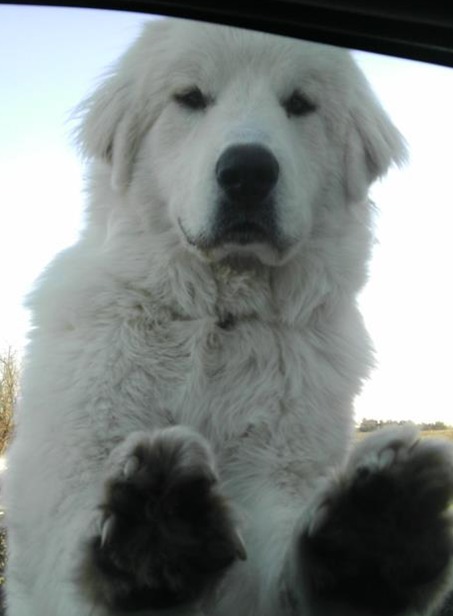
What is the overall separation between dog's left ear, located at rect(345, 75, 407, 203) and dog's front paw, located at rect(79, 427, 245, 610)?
4.01 feet

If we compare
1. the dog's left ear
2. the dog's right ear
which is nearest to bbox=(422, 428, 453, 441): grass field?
the dog's left ear

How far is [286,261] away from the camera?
2.73m

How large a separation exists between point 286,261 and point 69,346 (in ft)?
2.31

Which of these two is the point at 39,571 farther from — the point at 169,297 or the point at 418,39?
the point at 418,39

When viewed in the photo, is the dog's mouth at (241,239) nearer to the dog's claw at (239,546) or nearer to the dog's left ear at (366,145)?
the dog's left ear at (366,145)

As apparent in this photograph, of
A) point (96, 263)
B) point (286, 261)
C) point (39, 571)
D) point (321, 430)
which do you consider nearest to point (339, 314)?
point (286, 261)

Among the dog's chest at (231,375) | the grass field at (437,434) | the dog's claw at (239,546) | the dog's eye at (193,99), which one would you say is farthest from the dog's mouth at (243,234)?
the dog's claw at (239,546)

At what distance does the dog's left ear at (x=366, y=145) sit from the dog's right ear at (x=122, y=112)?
2.06 feet

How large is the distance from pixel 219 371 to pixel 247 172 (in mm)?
572

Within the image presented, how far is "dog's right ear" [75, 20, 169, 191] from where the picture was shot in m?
2.80

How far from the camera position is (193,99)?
271cm

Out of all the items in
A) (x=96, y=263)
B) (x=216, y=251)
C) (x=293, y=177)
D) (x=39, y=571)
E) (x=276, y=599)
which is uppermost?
(x=293, y=177)

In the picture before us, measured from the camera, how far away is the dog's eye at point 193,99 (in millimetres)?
2674

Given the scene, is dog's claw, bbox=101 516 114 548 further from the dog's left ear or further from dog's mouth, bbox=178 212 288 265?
the dog's left ear
